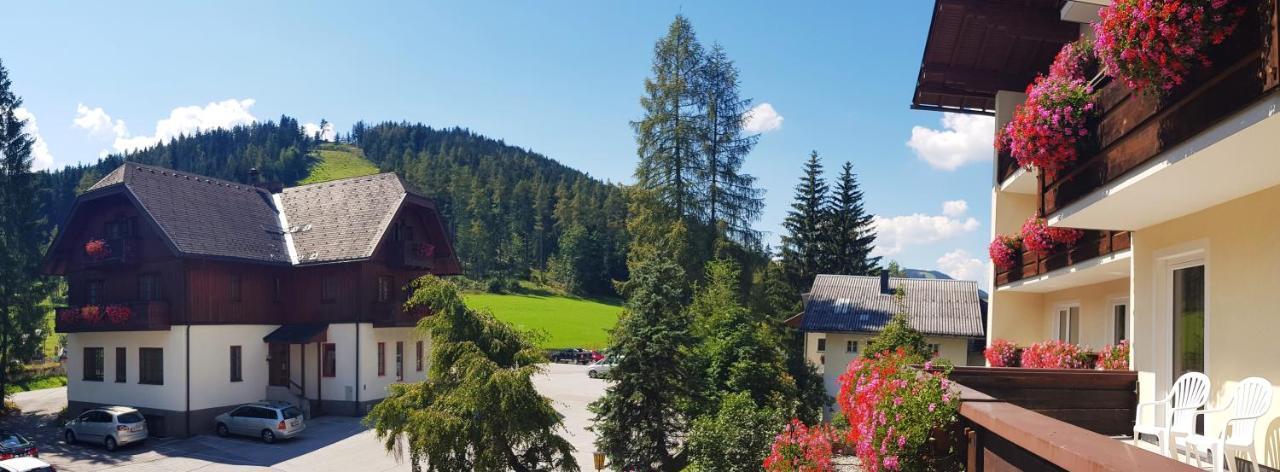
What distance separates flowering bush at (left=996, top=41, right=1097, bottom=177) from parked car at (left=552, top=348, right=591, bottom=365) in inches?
1869

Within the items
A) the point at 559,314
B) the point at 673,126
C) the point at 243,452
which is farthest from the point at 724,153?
the point at 559,314

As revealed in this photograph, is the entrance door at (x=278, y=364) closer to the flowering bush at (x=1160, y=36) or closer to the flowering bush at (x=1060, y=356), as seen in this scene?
the flowering bush at (x=1060, y=356)

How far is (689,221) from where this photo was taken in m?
32.9

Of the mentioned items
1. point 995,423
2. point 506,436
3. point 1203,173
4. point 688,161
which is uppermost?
point 688,161

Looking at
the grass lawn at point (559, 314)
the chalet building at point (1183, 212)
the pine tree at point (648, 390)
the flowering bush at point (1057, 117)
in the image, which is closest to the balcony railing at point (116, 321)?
the pine tree at point (648, 390)

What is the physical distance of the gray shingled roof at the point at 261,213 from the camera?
86.2 ft

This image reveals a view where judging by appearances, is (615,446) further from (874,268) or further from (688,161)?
(874,268)

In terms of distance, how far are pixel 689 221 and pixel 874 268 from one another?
27989 millimetres

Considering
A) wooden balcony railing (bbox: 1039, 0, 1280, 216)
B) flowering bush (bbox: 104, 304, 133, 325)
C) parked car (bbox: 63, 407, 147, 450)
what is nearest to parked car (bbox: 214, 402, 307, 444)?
parked car (bbox: 63, 407, 147, 450)

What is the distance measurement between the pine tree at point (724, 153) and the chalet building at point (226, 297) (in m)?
12.2

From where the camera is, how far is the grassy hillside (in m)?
158

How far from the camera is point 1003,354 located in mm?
13781

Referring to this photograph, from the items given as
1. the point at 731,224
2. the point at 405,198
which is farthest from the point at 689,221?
the point at 405,198

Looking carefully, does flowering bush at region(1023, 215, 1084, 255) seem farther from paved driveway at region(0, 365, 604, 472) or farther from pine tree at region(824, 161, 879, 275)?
pine tree at region(824, 161, 879, 275)
